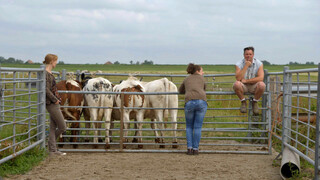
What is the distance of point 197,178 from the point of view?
693 centimetres

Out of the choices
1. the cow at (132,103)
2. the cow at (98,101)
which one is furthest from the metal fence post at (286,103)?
the cow at (98,101)

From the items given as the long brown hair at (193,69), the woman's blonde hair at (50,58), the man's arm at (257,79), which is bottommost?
the man's arm at (257,79)

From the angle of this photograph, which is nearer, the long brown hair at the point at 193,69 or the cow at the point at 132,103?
the long brown hair at the point at 193,69

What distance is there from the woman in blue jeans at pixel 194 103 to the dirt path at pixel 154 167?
392mm

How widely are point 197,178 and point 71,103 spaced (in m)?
4.18

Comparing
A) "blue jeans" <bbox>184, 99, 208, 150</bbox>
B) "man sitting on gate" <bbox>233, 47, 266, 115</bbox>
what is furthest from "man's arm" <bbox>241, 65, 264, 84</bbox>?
"blue jeans" <bbox>184, 99, 208, 150</bbox>

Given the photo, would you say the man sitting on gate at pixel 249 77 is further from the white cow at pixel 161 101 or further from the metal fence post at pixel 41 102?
the metal fence post at pixel 41 102

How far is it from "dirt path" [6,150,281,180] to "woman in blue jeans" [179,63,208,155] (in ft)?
1.28

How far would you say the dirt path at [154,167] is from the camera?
279 inches

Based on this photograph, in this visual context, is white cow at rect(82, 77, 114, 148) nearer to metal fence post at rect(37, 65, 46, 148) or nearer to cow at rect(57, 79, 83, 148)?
cow at rect(57, 79, 83, 148)

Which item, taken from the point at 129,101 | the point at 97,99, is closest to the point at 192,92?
the point at 129,101

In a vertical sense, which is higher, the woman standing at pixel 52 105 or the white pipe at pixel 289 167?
the woman standing at pixel 52 105

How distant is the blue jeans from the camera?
871 cm

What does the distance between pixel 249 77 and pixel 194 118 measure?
4.77ft
